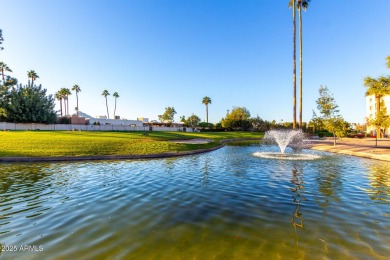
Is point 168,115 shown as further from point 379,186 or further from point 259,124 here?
point 379,186

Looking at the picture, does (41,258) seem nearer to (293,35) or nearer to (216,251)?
(216,251)

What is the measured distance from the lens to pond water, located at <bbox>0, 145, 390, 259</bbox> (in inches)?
158

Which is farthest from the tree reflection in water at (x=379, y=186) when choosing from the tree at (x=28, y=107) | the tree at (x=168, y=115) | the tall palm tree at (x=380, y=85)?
the tree at (x=168, y=115)

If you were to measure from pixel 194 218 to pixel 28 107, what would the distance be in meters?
58.4

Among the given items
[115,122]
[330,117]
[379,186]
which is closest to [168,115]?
[115,122]

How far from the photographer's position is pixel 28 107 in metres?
48.7

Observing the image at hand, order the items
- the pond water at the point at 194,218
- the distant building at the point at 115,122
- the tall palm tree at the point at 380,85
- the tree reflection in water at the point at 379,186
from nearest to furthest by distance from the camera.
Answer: the pond water at the point at 194,218
the tree reflection in water at the point at 379,186
the tall palm tree at the point at 380,85
the distant building at the point at 115,122

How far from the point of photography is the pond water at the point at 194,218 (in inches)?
158

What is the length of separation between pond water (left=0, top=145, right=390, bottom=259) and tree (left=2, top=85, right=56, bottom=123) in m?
48.9

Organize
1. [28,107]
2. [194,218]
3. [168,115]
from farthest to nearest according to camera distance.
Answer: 1. [168,115]
2. [28,107]
3. [194,218]

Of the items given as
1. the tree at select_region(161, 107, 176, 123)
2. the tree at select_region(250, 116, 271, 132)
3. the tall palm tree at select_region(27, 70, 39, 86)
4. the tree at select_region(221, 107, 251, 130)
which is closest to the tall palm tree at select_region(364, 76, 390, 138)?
the tree at select_region(250, 116, 271, 132)

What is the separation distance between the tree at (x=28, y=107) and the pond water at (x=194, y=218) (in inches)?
1925

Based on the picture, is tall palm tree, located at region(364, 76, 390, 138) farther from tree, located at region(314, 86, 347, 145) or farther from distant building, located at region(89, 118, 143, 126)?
distant building, located at region(89, 118, 143, 126)

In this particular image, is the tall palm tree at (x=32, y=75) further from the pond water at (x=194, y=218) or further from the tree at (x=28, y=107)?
the pond water at (x=194, y=218)
